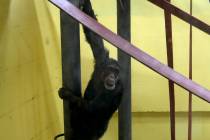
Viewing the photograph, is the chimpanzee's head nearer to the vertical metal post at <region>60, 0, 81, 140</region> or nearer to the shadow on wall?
the vertical metal post at <region>60, 0, 81, 140</region>

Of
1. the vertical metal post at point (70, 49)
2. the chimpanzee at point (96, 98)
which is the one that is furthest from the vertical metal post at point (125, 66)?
the vertical metal post at point (70, 49)

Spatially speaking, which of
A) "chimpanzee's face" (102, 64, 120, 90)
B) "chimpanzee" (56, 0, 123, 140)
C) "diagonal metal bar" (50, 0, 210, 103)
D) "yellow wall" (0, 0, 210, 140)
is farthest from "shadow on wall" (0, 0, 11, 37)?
"diagonal metal bar" (50, 0, 210, 103)

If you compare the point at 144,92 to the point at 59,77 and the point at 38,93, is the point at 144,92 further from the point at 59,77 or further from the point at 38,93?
the point at 38,93

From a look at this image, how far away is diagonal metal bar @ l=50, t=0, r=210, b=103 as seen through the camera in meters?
0.57

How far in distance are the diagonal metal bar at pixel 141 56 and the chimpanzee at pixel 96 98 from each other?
27 cm

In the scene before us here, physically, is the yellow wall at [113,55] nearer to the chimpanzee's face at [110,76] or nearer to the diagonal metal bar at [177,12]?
the chimpanzee's face at [110,76]

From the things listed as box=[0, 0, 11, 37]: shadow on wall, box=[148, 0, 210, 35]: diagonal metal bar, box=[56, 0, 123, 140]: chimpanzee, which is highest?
box=[0, 0, 11, 37]: shadow on wall

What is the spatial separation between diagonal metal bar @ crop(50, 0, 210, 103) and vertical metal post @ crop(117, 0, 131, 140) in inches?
15.8

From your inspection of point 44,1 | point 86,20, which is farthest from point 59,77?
point 86,20

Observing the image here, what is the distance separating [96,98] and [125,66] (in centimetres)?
17

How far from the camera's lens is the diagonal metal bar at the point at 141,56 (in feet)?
1.86

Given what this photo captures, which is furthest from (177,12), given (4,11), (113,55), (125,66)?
(113,55)

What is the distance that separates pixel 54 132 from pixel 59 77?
240 mm

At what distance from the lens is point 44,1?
141 cm
